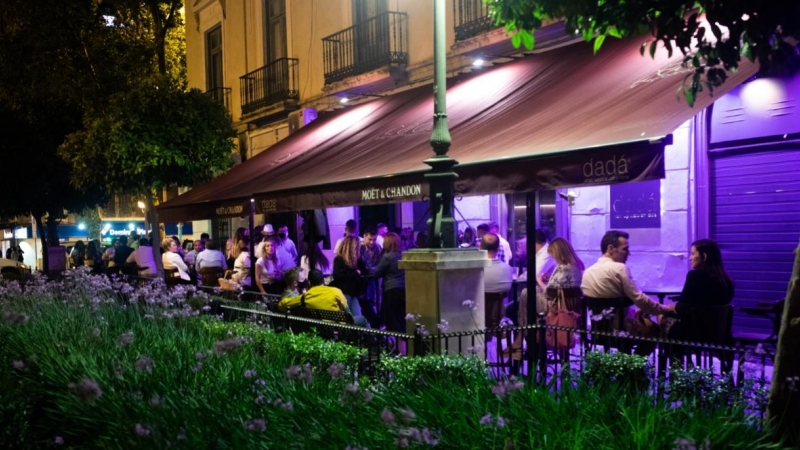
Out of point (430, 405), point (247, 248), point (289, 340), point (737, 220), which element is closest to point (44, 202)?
point (247, 248)

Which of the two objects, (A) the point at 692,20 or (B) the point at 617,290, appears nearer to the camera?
(A) the point at 692,20

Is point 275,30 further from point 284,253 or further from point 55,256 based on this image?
point 284,253

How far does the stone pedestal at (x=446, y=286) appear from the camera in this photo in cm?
677

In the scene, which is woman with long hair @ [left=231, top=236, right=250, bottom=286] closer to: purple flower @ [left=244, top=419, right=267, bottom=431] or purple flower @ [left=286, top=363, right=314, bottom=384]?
purple flower @ [left=286, top=363, right=314, bottom=384]

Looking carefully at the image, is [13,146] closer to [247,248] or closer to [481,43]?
[247,248]

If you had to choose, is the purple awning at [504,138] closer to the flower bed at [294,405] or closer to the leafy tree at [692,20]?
the leafy tree at [692,20]

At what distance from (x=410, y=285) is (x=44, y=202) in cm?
1668

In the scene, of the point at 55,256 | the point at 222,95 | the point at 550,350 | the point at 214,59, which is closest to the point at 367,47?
the point at 222,95

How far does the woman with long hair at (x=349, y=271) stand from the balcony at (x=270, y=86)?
7.70m

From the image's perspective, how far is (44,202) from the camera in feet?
67.3

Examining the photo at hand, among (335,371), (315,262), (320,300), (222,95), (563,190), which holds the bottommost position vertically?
(335,371)

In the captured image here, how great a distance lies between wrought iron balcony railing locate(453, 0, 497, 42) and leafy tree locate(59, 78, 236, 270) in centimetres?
531

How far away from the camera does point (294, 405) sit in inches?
169

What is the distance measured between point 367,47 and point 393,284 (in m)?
6.85
